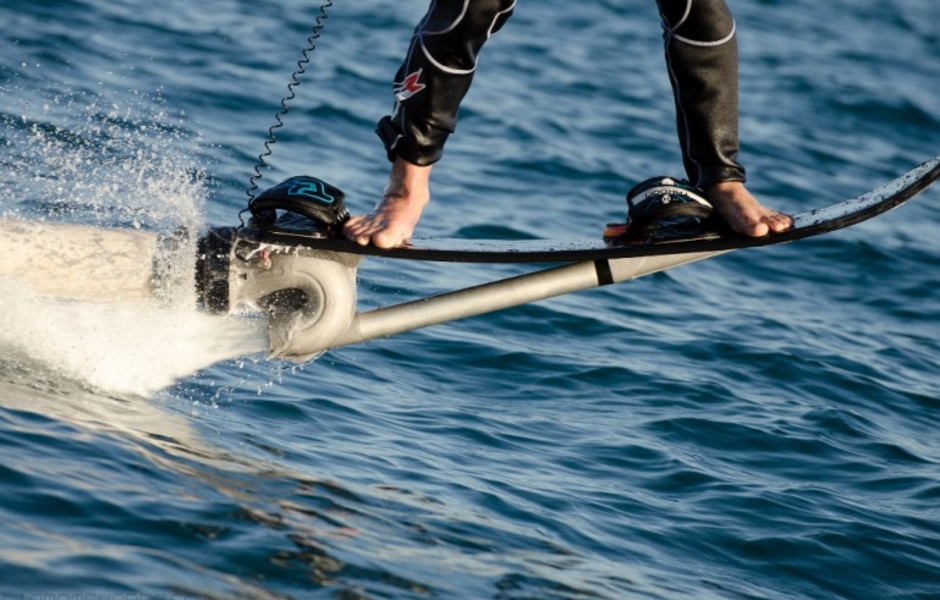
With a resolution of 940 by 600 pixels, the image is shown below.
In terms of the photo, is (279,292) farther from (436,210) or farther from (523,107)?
(523,107)

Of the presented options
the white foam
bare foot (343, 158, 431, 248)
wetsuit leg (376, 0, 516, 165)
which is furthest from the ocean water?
wetsuit leg (376, 0, 516, 165)

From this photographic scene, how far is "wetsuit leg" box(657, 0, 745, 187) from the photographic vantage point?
5074mm

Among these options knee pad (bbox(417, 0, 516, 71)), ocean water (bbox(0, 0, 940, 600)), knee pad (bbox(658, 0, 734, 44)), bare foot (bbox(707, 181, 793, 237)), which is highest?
knee pad (bbox(658, 0, 734, 44))

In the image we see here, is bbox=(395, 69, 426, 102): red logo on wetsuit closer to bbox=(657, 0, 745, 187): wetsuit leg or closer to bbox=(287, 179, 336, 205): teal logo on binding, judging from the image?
bbox=(287, 179, 336, 205): teal logo on binding

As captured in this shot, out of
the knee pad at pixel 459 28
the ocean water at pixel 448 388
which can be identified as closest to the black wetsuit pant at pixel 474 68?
the knee pad at pixel 459 28

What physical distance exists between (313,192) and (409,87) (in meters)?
0.50

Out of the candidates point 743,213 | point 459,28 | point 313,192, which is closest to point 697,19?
point 743,213

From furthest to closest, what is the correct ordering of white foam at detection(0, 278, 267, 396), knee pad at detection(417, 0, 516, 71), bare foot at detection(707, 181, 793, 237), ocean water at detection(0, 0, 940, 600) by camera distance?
1. white foam at detection(0, 278, 267, 396)
2. bare foot at detection(707, 181, 793, 237)
3. knee pad at detection(417, 0, 516, 71)
4. ocean water at detection(0, 0, 940, 600)

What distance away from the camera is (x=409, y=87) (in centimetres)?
511

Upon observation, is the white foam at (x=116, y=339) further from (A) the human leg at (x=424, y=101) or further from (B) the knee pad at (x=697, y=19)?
(B) the knee pad at (x=697, y=19)

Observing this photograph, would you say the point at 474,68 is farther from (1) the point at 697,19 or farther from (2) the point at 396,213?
(1) the point at 697,19

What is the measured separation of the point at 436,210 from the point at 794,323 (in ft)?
7.80

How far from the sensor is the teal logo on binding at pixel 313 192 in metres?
5.11

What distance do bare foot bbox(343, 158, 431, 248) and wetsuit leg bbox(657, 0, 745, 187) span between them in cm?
96
